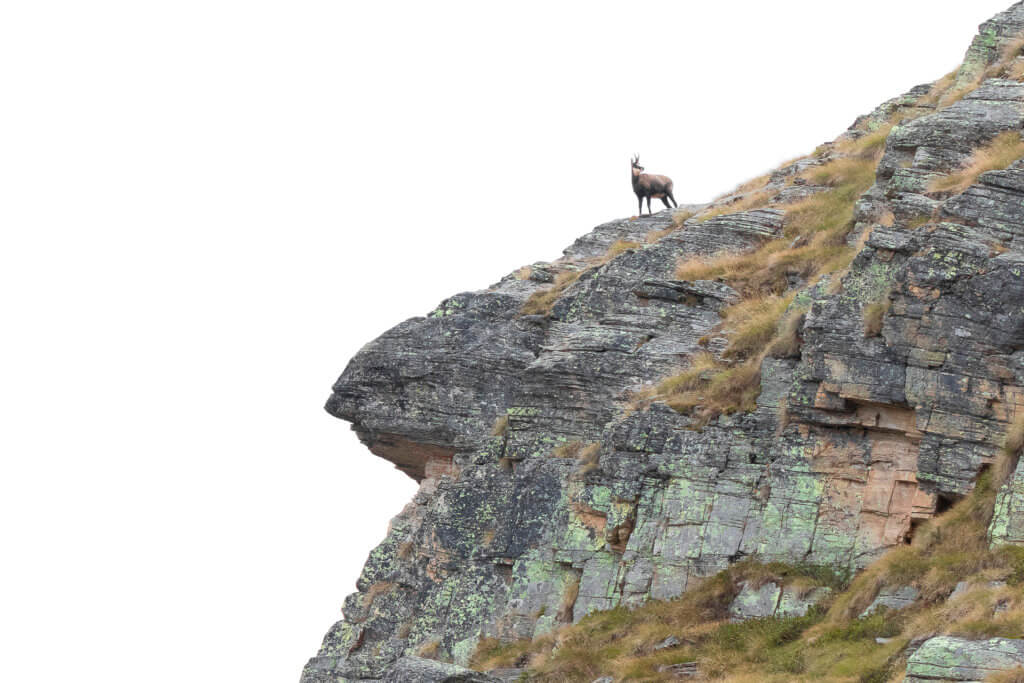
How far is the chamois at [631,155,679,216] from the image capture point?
45.6m

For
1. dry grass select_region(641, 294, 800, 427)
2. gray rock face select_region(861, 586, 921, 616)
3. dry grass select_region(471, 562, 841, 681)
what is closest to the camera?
gray rock face select_region(861, 586, 921, 616)

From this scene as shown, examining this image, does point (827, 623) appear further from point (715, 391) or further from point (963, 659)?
point (715, 391)

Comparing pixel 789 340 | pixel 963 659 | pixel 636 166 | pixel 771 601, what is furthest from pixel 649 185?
pixel 963 659

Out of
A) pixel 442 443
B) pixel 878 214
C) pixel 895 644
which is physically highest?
pixel 878 214

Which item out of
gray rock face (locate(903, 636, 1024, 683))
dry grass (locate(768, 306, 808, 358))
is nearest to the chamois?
dry grass (locate(768, 306, 808, 358))

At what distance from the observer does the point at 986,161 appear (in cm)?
3256

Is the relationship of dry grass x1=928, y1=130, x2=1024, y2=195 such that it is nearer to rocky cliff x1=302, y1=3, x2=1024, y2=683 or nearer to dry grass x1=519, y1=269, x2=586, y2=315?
rocky cliff x1=302, y1=3, x2=1024, y2=683

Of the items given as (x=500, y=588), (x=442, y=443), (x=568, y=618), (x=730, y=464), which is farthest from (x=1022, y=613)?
(x=442, y=443)

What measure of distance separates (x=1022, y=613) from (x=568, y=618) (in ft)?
37.6

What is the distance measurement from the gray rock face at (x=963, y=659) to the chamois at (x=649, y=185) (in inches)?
989

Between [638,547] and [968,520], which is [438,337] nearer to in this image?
[638,547]

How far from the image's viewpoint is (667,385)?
34.0m

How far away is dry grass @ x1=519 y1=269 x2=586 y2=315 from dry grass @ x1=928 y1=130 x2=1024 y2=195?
433 inches

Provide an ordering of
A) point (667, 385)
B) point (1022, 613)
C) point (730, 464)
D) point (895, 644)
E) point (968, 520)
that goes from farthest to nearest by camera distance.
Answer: point (667, 385), point (730, 464), point (968, 520), point (895, 644), point (1022, 613)
